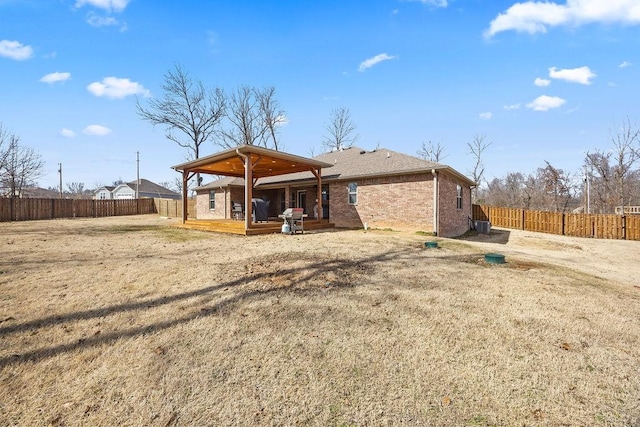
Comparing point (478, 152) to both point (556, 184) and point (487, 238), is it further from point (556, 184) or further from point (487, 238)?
point (487, 238)

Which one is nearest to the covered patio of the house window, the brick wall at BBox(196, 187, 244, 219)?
the house window

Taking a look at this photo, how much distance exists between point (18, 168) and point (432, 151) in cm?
4402

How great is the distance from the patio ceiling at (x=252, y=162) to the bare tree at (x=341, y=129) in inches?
718

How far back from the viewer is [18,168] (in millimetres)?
26859

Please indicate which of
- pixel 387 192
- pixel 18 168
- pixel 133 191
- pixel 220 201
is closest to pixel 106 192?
pixel 133 191

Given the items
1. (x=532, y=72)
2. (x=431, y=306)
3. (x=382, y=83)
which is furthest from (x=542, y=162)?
(x=431, y=306)

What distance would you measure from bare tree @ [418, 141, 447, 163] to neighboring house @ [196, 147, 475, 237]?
19.7 meters

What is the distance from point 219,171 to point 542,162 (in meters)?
30.2

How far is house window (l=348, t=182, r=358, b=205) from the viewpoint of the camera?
15.0 metres

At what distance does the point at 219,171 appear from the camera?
16.2 m

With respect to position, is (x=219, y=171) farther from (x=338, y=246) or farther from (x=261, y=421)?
(x=261, y=421)

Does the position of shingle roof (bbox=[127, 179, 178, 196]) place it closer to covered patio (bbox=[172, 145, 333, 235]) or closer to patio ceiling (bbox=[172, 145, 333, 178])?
patio ceiling (bbox=[172, 145, 333, 178])

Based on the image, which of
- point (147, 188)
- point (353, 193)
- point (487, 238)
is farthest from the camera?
point (147, 188)

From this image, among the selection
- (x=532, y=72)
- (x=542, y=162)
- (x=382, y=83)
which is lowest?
(x=542, y=162)
